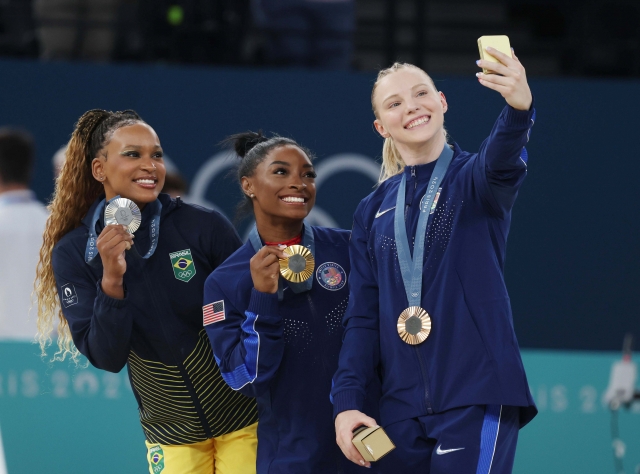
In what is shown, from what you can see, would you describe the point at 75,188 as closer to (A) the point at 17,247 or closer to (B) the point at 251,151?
(B) the point at 251,151

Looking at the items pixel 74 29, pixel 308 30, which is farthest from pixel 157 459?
pixel 74 29

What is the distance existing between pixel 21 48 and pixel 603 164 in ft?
14.6

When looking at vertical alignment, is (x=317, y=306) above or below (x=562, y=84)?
below

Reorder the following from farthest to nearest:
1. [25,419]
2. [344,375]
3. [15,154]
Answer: [15,154], [25,419], [344,375]

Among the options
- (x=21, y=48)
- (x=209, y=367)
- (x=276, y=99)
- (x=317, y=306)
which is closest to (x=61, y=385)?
(x=209, y=367)

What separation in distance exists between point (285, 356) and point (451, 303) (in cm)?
66

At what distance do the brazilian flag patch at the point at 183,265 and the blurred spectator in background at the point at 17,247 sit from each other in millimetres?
2036

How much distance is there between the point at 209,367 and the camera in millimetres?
3352

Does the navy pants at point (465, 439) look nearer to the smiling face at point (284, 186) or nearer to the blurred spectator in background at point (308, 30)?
the smiling face at point (284, 186)

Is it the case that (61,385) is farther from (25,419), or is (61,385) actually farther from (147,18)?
(147,18)

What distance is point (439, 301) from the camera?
271 cm

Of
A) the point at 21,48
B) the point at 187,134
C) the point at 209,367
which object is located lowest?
the point at 209,367

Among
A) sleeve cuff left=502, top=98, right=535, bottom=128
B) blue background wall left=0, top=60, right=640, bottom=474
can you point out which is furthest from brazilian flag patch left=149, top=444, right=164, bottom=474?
blue background wall left=0, top=60, right=640, bottom=474

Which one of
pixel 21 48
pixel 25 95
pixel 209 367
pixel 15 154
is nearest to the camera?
pixel 209 367
